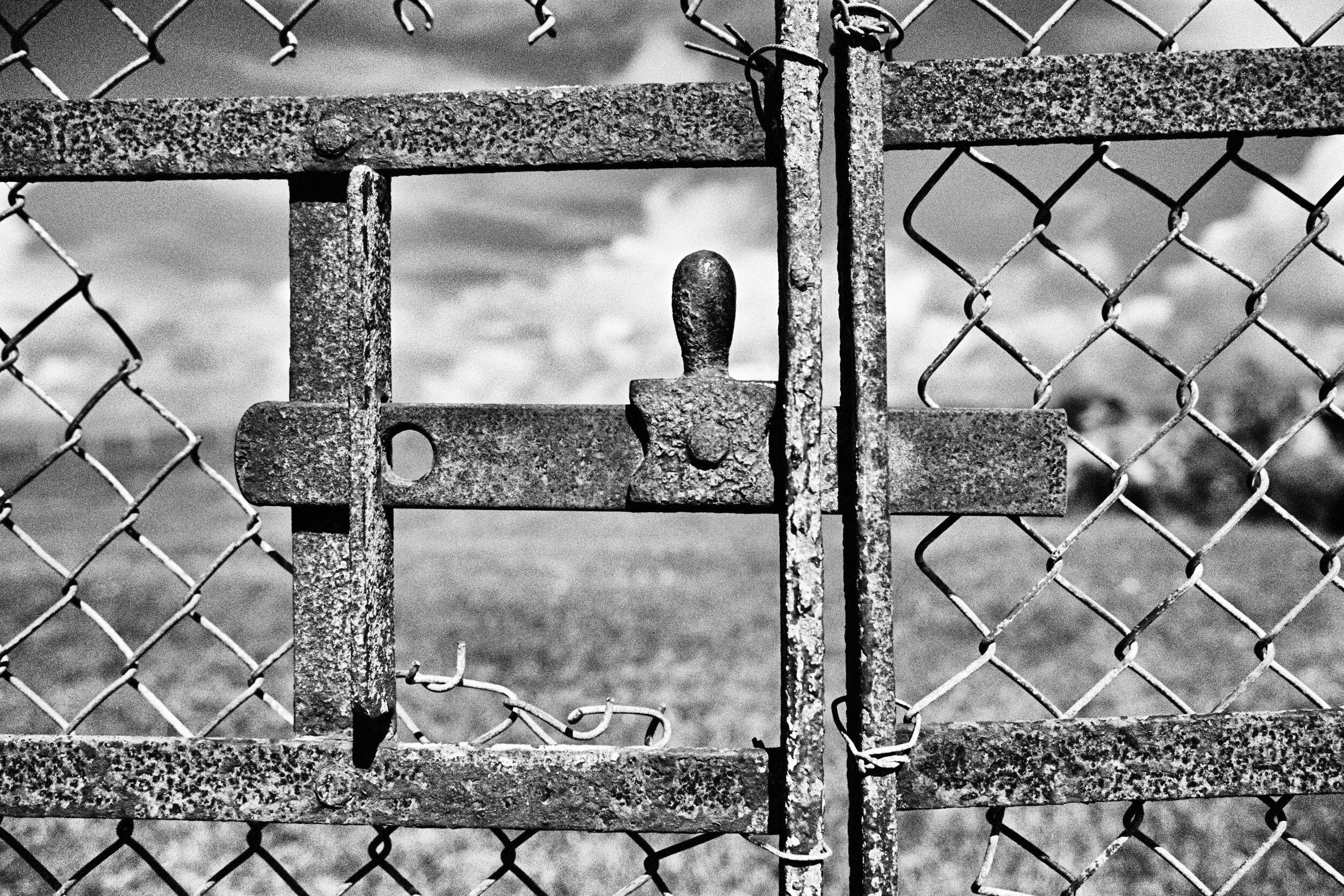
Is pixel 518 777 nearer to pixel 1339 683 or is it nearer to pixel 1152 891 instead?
pixel 1152 891

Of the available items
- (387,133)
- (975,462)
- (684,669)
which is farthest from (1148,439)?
(684,669)

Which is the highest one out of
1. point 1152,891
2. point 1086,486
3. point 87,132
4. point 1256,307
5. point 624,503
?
point 1086,486

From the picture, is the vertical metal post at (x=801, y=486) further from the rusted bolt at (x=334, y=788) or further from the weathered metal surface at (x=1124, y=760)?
the rusted bolt at (x=334, y=788)

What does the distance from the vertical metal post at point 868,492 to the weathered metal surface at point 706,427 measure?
0.31ft

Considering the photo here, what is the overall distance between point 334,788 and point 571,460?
0.44 m

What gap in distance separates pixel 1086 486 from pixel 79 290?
9910 mm

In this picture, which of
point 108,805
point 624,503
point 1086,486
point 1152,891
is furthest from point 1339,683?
point 1086,486

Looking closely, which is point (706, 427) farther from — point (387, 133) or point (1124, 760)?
point (1124, 760)

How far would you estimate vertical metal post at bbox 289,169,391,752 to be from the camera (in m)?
1.08

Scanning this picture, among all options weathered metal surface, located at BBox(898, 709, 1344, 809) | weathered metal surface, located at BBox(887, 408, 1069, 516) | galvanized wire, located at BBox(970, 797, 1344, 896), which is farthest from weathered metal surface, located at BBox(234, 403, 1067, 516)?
galvanized wire, located at BBox(970, 797, 1344, 896)

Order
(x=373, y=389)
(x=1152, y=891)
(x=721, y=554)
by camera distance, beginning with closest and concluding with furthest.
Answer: (x=373, y=389)
(x=1152, y=891)
(x=721, y=554)

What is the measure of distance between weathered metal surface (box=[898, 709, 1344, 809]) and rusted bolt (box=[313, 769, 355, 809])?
585mm

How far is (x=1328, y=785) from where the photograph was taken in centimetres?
111

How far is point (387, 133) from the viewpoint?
110 cm
